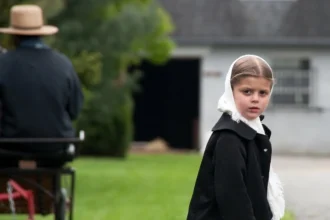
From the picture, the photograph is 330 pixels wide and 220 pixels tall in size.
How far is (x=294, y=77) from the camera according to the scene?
114ft

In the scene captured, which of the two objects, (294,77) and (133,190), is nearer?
(133,190)

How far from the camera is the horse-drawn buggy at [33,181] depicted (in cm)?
840

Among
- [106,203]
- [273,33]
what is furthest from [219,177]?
[273,33]

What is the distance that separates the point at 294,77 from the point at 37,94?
86.2ft

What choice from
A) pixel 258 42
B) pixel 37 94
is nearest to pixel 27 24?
pixel 37 94

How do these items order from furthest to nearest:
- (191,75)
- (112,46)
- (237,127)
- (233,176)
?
(191,75) < (112,46) < (237,127) < (233,176)

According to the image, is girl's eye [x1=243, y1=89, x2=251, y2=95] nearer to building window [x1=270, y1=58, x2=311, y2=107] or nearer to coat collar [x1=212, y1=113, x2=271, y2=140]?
coat collar [x1=212, y1=113, x2=271, y2=140]

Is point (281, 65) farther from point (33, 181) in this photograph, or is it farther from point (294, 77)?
point (33, 181)

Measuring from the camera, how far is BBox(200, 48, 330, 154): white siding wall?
3425 centimetres

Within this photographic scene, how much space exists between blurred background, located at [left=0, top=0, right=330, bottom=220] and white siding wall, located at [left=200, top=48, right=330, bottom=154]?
0.09 ft

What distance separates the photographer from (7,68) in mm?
9000

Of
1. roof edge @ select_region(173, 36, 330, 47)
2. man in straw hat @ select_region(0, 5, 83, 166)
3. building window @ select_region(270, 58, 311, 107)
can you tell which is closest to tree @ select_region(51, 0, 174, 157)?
roof edge @ select_region(173, 36, 330, 47)

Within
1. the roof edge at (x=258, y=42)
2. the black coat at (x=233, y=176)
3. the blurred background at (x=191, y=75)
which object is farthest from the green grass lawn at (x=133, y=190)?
the roof edge at (x=258, y=42)

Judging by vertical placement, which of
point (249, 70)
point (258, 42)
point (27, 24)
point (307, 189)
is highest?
point (249, 70)
